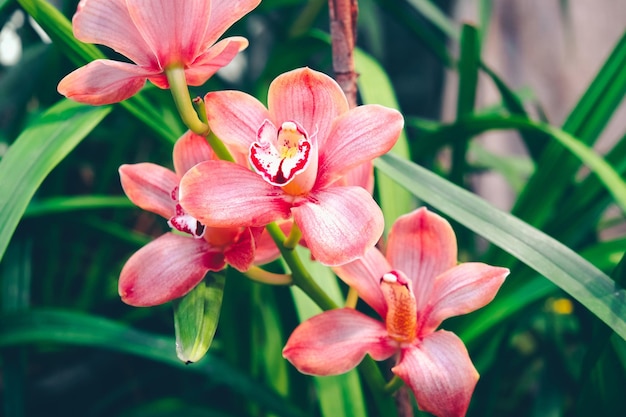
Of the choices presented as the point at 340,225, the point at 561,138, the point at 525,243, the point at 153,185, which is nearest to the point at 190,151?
the point at 153,185

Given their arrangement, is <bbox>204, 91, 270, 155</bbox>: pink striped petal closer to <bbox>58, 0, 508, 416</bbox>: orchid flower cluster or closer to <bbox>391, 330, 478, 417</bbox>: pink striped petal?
<bbox>58, 0, 508, 416</bbox>: orchid flower cluster

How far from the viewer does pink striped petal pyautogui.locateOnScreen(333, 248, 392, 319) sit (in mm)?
418

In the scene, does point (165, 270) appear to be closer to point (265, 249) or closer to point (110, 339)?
point (265, 249)

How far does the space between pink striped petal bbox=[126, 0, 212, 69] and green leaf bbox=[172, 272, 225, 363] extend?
15cm

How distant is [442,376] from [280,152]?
17 centimetres

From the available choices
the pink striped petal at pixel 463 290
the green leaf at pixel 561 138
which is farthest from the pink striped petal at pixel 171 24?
the green leaf at pixel 561 138

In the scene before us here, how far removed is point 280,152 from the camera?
1.20 feet

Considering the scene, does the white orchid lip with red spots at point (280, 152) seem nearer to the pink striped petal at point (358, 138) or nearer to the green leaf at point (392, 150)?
the pink striped petal at point (358, 138)

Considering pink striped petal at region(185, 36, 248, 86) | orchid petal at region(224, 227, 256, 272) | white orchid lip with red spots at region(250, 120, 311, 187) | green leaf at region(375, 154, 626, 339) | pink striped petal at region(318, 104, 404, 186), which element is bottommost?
green leaf at region(375, 154, 626, 339)

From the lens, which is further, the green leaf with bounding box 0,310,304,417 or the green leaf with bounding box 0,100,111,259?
the green leaf with bounding box 0,310,304,417

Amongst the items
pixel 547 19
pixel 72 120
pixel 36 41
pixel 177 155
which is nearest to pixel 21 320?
pixel 72 120

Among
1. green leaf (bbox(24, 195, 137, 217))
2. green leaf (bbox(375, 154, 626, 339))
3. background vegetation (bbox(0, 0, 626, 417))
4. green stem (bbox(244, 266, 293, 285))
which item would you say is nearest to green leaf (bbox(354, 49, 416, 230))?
background vegetation (bbox(0, 0, 626, 417))

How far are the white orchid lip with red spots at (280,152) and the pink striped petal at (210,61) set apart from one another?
0.05 metres

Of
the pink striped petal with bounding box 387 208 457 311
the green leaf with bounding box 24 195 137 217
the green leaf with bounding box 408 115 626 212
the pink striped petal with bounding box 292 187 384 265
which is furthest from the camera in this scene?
the green leaf with bounding box 24 195 137 217
